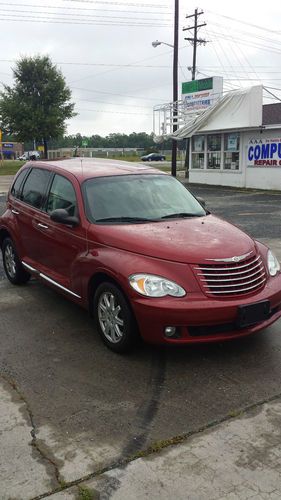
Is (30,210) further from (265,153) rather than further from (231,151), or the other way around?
(231,151)

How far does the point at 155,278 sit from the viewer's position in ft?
13.3

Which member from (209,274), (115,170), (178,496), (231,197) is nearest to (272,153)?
(231,197)

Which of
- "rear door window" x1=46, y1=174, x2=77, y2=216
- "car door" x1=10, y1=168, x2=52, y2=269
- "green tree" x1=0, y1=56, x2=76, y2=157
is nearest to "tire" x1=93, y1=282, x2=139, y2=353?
"rear door window" x1=46, y1=174, x2=77, y2=216

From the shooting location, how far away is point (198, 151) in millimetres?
26250

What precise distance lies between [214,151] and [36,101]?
23316mm

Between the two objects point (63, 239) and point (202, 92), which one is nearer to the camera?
point (63, 239)

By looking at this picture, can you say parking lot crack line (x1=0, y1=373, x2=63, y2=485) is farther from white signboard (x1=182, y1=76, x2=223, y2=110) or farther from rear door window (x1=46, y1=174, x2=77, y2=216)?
white signboard (x1=182, y1=76, x2=223, y2=110)

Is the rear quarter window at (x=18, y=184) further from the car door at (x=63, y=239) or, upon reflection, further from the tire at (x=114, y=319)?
the tire at (x=114, y=319)

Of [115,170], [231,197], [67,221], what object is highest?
[115,170]

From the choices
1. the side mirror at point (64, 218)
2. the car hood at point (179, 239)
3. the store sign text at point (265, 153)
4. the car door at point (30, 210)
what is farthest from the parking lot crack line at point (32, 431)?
the store sign text at point (265, 153)

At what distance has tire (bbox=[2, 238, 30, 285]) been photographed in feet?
21.8

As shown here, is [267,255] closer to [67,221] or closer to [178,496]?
[67,221]

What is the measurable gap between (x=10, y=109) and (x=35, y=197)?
39.1 meters

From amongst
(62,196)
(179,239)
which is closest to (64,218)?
(62,196)
